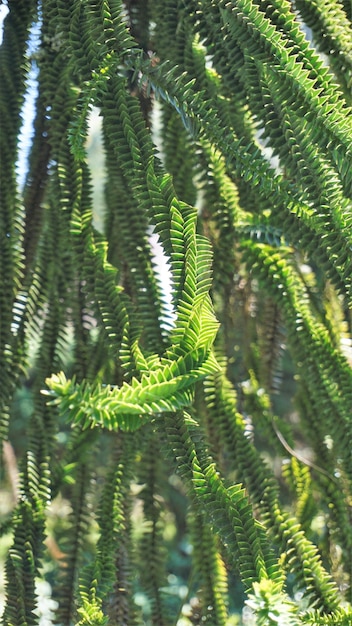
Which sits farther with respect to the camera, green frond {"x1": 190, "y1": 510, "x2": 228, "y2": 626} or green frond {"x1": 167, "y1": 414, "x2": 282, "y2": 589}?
green frond {"x1": 190, "y1": 510, "x2": 228, "y2": 626}

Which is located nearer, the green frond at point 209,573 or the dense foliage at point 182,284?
the dense foliage at point 182,284

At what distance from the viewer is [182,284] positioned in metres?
0.64

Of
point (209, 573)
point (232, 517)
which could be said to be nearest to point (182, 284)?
point (232, 517)

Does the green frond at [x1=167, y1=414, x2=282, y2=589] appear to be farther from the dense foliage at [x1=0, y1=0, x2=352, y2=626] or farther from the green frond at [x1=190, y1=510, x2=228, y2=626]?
the green frond at [x1=190, y1=510, x2=228, y2=626]

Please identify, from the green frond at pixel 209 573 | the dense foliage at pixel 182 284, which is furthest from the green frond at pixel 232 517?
the green frond at pixel 209 573

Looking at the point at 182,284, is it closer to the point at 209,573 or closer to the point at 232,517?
the point at 232,517

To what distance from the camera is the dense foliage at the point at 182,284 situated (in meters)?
0.67

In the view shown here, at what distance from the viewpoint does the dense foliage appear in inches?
26.3

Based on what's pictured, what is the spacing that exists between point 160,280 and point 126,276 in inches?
8.8

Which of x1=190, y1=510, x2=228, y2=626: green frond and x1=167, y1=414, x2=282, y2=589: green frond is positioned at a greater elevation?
x1=167, y1=414, x2=282, y2=589: green frond

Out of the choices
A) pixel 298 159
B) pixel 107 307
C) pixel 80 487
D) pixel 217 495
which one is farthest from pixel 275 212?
pixel 80 487

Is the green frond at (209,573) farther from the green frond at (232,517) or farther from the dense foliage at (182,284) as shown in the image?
the green frond at (232,517)

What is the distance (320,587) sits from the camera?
0.78 metres

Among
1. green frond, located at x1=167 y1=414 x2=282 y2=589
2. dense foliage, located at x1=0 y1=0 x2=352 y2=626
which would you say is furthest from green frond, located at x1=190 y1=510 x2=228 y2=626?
green frond, located at x1=167 y1=414 x2=282 y2=589
